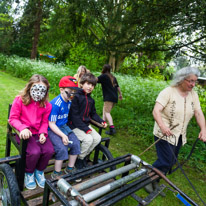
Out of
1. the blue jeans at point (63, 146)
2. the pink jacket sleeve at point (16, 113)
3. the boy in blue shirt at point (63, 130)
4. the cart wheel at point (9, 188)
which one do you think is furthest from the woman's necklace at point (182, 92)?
the cart wheel at point (9, 188)

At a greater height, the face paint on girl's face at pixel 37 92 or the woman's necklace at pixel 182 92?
the woman's necklace at pixel 182 92

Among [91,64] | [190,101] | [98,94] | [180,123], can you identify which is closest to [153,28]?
[190,101]

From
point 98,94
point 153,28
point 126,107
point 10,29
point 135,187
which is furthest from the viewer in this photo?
point 10,29

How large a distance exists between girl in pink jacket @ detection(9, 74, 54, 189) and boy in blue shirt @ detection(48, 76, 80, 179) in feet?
0.32

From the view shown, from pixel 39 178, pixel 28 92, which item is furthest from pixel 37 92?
pixel 39 178

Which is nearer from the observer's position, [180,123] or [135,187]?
[135,187]

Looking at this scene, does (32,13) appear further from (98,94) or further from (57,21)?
(98,94)

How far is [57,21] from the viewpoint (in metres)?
11.2

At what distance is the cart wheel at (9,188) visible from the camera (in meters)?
1.82

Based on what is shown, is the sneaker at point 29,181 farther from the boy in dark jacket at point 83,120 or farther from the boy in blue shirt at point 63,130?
the boy in dark jacket at point 83,120

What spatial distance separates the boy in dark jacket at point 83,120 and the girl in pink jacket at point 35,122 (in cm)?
46

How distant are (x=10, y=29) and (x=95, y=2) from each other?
15.9m

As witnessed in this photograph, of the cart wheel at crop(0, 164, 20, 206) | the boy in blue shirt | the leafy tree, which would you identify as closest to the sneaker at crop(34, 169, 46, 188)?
the boy in blue shirt

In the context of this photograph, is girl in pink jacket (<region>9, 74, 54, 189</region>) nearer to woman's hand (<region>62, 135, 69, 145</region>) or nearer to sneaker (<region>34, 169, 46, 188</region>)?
sneaker (<region>34, 169, 46, 188</region>)
